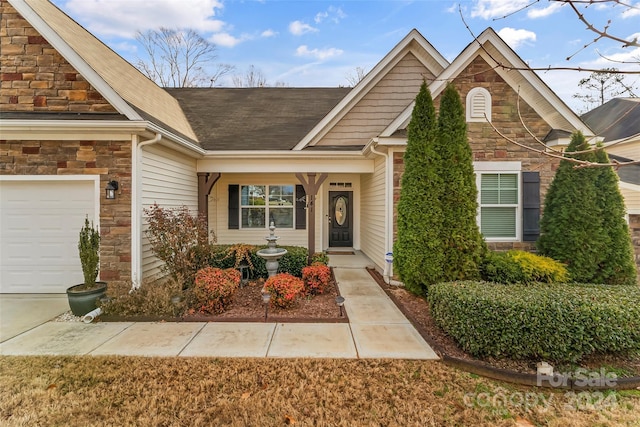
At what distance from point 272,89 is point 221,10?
124 inches

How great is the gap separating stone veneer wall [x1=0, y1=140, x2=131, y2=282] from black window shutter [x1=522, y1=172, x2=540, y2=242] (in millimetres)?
8109

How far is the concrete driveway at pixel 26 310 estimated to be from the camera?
4.46 m

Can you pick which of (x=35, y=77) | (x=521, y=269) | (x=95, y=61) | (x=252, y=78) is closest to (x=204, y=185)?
(x=95, y=61)

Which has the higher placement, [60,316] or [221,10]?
[221,10]

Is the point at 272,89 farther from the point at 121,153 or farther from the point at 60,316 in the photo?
the point at 60,316

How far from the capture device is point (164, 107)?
7914 millimetres

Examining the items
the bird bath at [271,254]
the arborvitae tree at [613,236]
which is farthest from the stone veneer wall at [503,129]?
the bird bath at [271,254]

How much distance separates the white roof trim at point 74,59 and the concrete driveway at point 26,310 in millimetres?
3640

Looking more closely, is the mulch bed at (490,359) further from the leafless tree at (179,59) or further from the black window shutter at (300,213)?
the leafless tree at (179,59)

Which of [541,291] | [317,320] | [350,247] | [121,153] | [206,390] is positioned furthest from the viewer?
[350,247]

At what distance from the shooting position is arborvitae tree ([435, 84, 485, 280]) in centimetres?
518

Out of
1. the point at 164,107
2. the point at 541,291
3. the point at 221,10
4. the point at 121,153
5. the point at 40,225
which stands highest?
the point at 221,10

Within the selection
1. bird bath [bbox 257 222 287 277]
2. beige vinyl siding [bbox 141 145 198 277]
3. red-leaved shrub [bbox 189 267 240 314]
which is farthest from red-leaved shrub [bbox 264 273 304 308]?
beige vinyl siding [bbox 141 145 198 277]

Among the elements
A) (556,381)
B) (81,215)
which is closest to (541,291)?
(556,381)
